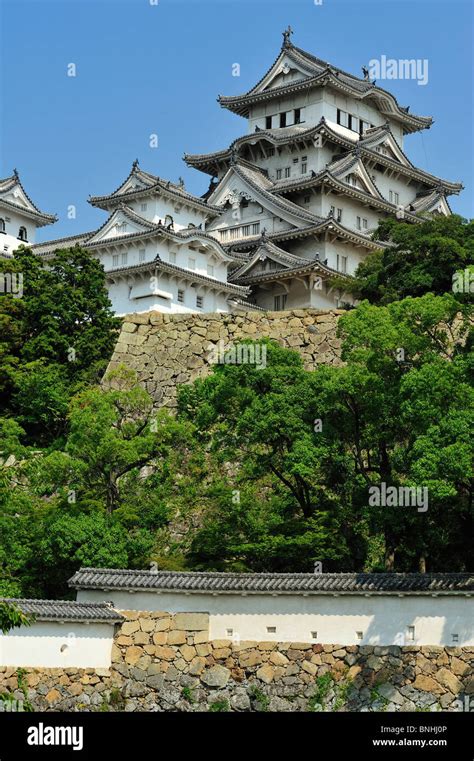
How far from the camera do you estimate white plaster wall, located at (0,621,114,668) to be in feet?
78.3

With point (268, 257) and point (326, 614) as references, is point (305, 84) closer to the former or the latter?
point (268, 257)

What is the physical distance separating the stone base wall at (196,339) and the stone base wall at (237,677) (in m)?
11.3

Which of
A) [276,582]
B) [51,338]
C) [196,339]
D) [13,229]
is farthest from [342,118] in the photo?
[276,582]

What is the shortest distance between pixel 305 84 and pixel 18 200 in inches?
422

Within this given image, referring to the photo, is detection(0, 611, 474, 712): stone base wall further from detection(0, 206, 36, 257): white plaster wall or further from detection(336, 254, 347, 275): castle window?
detection(0, 206, 36, 257): white plaster wall

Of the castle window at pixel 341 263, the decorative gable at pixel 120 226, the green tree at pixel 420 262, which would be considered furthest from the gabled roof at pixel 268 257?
the green tree at pixel 420 262

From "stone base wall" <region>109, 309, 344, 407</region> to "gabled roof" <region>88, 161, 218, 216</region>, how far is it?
9.92 meters

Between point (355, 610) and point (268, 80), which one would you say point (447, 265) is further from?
point (268, 80)

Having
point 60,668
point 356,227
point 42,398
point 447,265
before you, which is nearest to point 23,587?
point 60,668

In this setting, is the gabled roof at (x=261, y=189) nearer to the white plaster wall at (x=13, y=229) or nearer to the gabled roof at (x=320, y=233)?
the gabled roof at (x=320, y=233)

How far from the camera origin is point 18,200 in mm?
51781

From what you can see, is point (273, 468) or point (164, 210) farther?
point (164, 210)

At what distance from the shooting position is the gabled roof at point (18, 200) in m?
51.1
